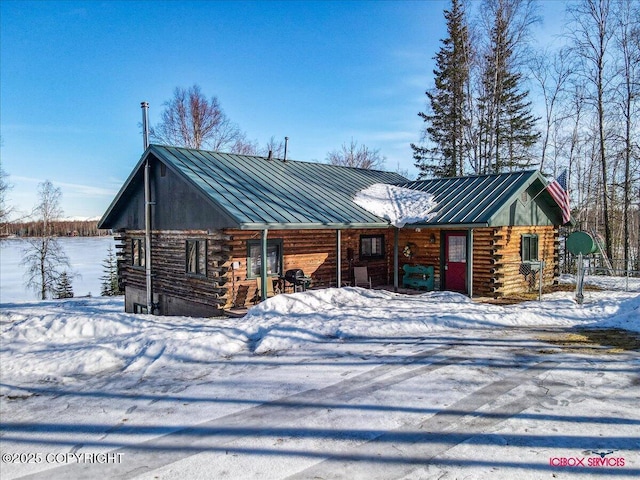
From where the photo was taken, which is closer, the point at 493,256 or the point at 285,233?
the point at 285,233

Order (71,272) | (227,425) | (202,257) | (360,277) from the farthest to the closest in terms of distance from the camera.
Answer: (71,272) → (360,277) → (202,257) → (227,425)

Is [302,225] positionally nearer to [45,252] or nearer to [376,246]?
[376,246]

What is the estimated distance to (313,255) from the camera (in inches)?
570

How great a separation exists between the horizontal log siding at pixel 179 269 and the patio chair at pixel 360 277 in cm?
493

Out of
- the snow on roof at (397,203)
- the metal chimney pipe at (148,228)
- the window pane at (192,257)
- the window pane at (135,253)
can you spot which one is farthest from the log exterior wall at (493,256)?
the window pane at (135,253)

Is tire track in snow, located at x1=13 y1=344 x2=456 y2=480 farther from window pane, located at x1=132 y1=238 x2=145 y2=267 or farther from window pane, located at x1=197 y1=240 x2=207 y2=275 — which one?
window pane, located at x1=132 y1=238 x2=145 y2=267

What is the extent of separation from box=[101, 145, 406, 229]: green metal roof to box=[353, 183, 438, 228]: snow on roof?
0.43 meters

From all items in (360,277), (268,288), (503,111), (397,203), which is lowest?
(268,288)

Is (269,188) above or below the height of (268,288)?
above

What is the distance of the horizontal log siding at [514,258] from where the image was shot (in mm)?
14227

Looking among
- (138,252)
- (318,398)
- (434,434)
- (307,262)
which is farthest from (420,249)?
(434,434)

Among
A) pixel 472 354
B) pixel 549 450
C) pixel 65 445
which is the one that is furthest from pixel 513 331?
pixel 65 445

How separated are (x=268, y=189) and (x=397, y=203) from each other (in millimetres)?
5319

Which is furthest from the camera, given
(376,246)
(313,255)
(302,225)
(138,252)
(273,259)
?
(138,252)
